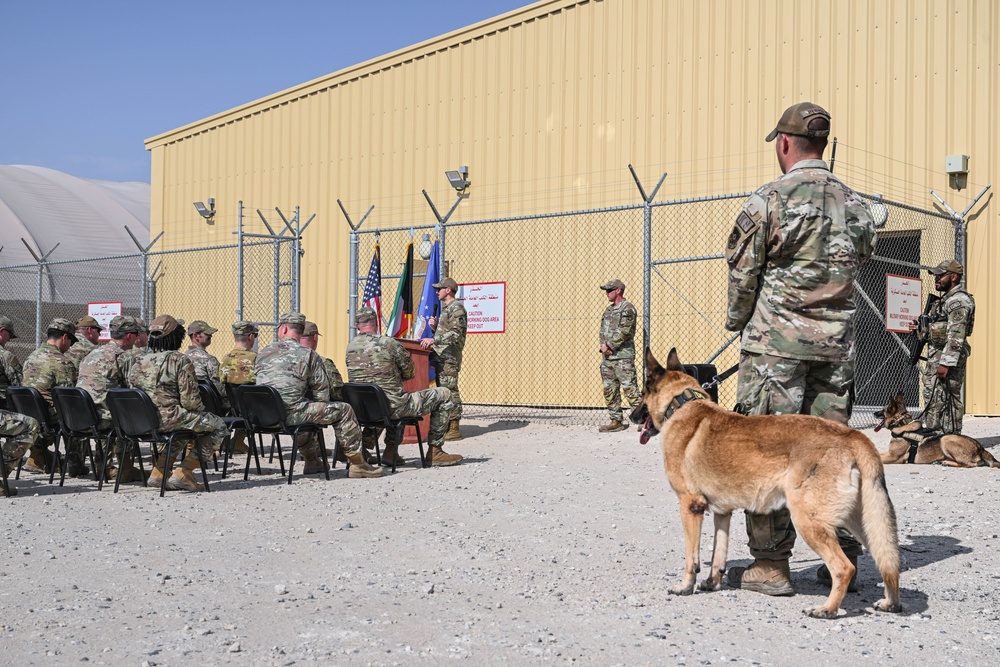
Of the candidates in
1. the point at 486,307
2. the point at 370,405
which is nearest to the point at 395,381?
the point at 370,405

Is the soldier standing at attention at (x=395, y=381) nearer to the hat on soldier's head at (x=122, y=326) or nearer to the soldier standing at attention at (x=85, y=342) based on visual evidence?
the hat on soldier's head at (x=122, y=326)

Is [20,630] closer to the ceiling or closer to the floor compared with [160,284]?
closer to the floor

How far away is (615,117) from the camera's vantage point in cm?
1424

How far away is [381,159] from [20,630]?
14.3 metres

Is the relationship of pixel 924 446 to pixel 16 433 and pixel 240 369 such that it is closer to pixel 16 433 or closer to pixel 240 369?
pixel 240 369

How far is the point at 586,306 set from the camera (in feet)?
47.1

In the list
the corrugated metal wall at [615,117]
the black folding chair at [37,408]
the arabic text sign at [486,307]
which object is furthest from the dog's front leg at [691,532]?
the corrugated metal wall at [615,117]

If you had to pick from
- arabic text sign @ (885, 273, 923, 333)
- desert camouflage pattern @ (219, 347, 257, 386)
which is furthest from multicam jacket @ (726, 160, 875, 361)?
arabic text sign @ (885, 273, 923, 333)

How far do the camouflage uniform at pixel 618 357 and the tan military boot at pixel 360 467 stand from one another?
3.54 meters

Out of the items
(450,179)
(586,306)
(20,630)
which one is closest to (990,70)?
(586,306)

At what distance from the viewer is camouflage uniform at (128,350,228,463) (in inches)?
278

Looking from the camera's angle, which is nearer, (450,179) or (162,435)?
(162,435)

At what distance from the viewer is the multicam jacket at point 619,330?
10664 mm

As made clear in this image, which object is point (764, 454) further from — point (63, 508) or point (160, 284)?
point (160, 284)
